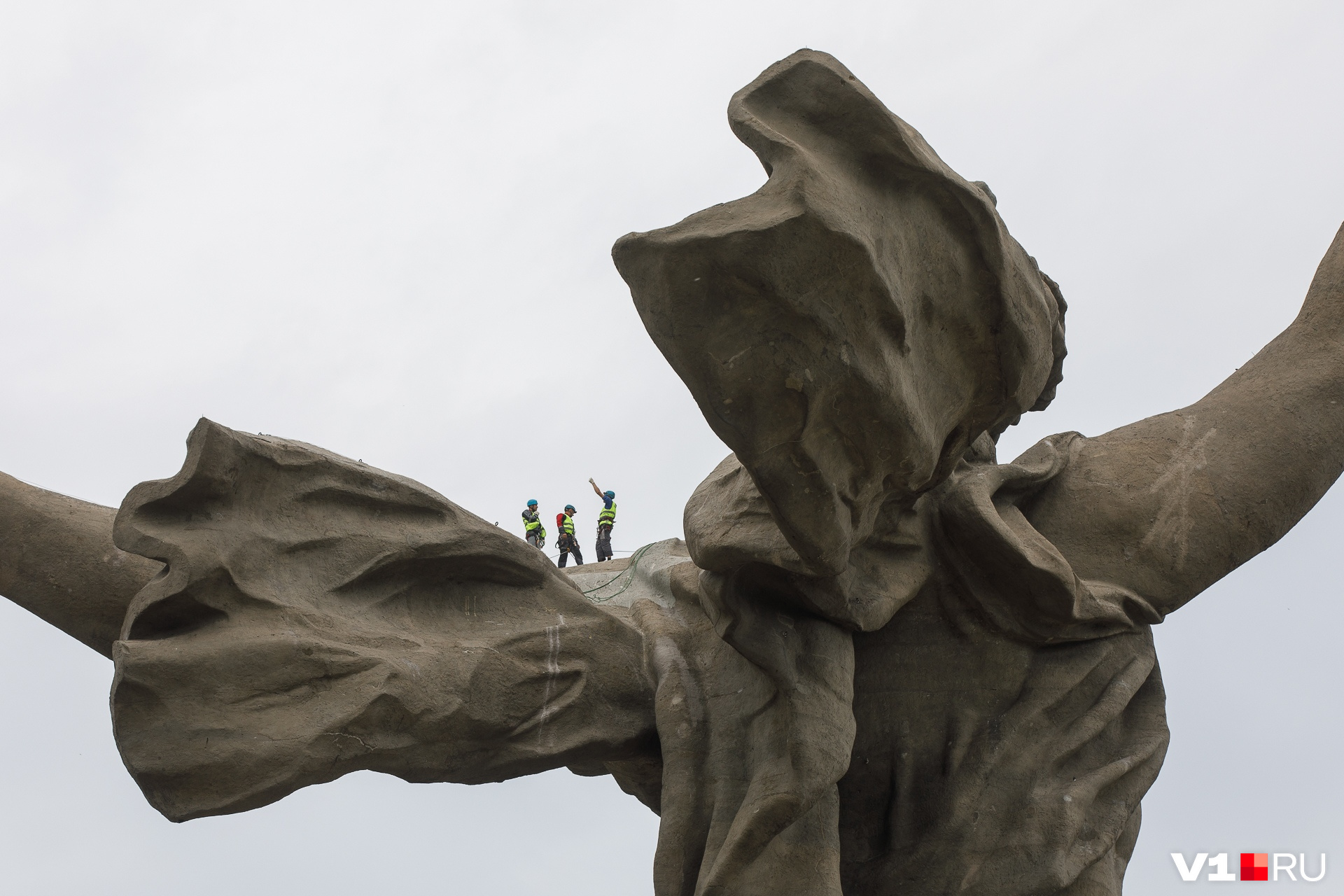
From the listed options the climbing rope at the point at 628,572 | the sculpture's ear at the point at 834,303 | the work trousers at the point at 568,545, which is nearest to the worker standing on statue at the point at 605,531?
the work trousers at the point at 568,545

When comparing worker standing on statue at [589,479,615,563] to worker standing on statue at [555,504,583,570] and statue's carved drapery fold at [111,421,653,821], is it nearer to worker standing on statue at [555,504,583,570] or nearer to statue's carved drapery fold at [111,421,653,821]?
worker standing on statue at [555,504,583,570]

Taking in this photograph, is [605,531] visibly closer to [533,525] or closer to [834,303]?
[533,525]

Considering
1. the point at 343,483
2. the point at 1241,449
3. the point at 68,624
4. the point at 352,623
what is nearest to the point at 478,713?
the point at 352,623

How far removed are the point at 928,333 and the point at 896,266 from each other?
0.21 metres

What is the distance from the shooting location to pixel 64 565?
3742 millimetres

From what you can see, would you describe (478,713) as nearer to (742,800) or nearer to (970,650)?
(742,800)

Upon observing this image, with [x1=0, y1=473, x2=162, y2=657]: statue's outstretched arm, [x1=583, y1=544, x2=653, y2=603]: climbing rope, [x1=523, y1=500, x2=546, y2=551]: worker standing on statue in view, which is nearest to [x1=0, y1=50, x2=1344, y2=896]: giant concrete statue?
[x1=0, y1=473, x2=162, y2=657]: statue's outstretched arm

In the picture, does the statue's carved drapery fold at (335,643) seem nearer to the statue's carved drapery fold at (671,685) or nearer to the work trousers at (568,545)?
the statue's carved drapery fold at (671,685)

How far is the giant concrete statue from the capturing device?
3.09 metres

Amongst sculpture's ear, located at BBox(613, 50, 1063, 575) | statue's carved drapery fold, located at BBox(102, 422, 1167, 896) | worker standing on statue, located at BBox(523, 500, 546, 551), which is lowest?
statue's carved drapery fold, located at BBox(102, 422, 1167, 896)

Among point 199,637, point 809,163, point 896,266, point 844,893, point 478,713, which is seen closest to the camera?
point 809,163

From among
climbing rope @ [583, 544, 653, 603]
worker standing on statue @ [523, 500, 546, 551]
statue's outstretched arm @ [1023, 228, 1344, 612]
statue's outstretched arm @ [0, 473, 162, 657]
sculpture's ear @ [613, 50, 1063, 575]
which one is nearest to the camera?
sculpture's ear @ [613, 50, 1063, 575]

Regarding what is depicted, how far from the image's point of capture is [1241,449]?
13.1ft

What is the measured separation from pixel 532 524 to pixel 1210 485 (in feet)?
14.4
